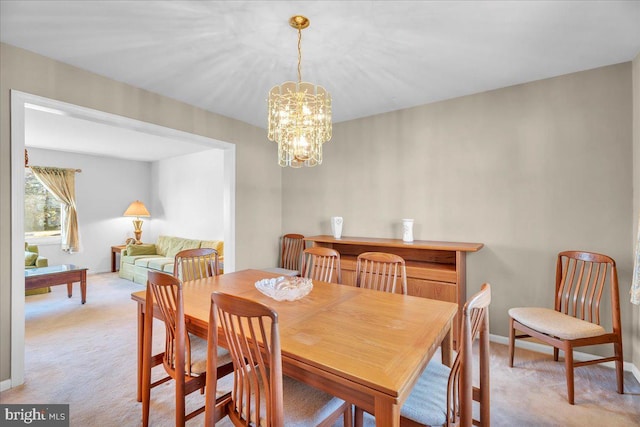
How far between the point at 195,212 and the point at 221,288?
426 cm

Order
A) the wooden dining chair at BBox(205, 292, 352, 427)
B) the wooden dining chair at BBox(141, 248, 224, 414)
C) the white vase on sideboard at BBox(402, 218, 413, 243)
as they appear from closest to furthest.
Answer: the wooden dining chair at BBox(205, 292, 352, 427)
the wooden dining chair at BBox(141, 248, 224, 414)
the white vase on sideboard at BBox(402, 218, 413, 243)

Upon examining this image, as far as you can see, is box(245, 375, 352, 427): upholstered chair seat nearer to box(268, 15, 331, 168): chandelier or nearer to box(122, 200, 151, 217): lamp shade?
box(268, 15, 331, 168): chandelier

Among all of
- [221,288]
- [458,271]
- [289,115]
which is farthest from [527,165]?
[221,288]

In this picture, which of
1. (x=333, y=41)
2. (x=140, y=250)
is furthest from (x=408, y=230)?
(x=140, y=250)

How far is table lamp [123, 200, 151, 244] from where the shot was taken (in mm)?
6145

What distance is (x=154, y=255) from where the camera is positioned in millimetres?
5770

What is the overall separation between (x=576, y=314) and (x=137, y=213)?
713cm

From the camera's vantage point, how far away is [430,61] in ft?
7.58

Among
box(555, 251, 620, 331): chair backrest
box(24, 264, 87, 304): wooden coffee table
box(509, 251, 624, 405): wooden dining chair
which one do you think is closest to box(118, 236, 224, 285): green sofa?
box(24, 264, 87, 304): wooden coffee table

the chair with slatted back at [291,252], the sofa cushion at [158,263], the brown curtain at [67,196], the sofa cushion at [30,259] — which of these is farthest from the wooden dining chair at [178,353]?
the brown curtain at [67,196]

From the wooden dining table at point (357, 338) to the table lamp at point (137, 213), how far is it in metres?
→ 5.03

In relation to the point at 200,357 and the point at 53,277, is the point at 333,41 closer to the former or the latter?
the point at 200,357

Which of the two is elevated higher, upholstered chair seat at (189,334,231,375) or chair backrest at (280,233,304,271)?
chair backrest at (280,233,304,271)

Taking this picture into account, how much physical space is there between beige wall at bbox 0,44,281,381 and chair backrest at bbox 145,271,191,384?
146 centimetres
